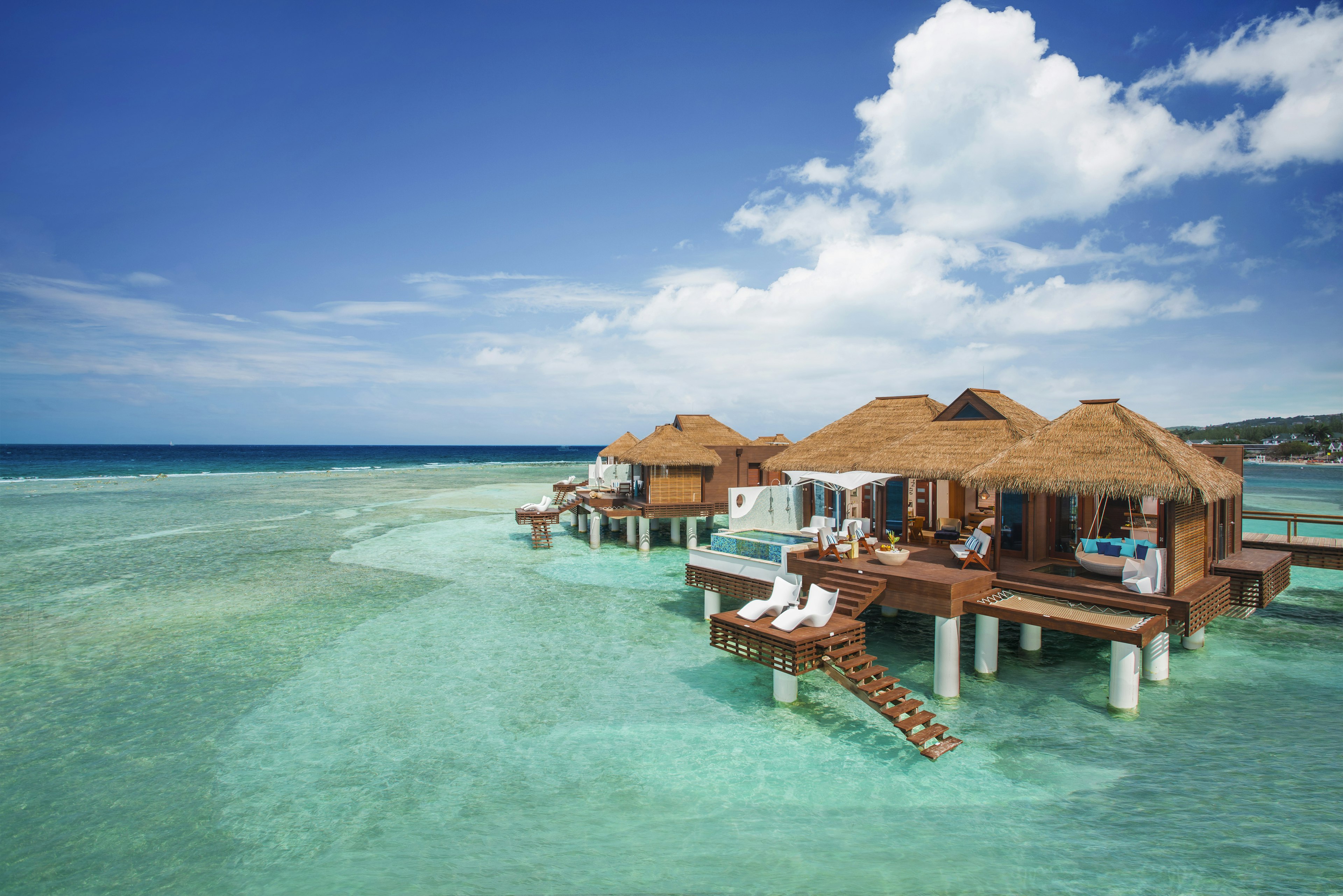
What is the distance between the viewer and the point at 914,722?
941cm

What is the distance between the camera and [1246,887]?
6.59m

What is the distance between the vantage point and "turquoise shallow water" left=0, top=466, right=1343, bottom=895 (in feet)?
23.2

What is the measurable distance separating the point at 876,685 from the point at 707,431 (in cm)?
2022

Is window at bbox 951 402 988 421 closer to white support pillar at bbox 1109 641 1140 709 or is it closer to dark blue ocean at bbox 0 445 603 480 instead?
white support pillar at bbox 1109 641 1140 709

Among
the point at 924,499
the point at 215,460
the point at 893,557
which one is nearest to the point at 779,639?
the point at 893,557

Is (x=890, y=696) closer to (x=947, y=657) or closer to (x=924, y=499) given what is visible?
(x=947, y=657)

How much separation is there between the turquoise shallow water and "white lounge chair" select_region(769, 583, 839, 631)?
57.8 inches

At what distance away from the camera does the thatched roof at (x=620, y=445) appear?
3378 centimetres

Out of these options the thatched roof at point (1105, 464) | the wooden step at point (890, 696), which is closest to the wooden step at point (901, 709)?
the wooden step at point (890, 696)

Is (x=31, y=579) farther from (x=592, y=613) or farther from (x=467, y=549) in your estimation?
(x=592, y=613)

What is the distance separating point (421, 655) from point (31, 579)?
58.1ft

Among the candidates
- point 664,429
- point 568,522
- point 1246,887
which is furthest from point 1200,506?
point 568,522

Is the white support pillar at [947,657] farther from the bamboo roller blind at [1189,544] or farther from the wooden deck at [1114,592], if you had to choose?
the bamboo roller blind at [1189,544]

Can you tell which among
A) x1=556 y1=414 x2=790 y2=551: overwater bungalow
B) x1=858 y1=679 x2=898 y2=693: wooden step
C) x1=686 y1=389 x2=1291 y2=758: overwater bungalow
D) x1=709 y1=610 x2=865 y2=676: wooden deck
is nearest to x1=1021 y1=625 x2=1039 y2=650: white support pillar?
x1=686 y1=389 x2=1291 y2=758: overwater bungalow
